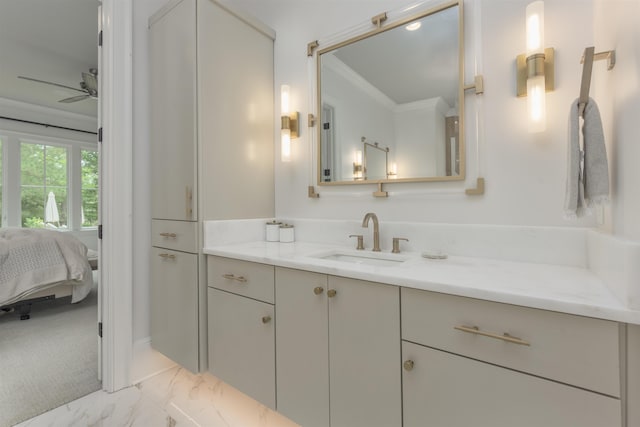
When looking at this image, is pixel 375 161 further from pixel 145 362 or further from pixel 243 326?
pixel 145 362

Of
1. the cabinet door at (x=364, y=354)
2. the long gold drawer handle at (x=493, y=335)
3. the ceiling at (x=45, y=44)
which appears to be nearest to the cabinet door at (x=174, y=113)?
the cabinet door at (x=364, y=354)

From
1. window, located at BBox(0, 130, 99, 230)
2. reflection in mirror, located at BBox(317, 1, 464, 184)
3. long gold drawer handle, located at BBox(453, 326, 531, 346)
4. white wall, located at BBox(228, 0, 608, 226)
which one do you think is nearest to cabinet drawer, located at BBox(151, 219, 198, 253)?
reflection in mirror, located at BBox(317, 1, 464, 184)

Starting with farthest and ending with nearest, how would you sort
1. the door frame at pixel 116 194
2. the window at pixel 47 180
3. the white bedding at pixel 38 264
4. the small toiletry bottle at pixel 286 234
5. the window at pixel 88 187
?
the window at pixel 88 187 → the window at pixel 47 180 → the white bedding at pixel 38 264 → the small toiletry bottle at pixel 286 234 → the door frame at pixel 116 194

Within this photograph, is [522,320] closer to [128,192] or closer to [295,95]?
[295,95]

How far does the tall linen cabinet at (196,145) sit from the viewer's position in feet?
5.36

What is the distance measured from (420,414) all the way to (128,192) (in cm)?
184

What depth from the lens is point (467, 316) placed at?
2.83 feet

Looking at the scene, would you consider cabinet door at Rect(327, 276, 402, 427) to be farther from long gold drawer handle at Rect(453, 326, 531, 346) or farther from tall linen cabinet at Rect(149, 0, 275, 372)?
tall linen cabinet at Rect(149, 0, 275, 372)

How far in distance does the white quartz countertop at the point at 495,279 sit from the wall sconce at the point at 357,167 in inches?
19.4

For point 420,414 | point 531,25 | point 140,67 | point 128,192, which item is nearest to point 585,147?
point 531,25

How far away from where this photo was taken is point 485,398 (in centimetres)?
83

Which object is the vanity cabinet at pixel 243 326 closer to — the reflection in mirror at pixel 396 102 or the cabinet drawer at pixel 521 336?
the cabinet drawer at pixel 521 336

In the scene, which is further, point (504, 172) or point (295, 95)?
point (295, 95)

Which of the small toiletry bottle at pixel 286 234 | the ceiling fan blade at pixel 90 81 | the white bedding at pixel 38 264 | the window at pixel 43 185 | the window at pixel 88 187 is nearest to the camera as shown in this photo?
the small toiletry bottle at pixel 286 234
